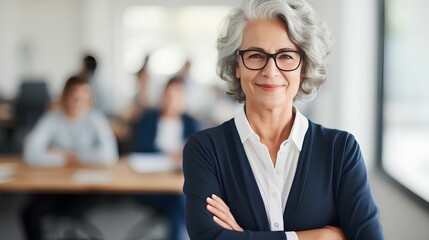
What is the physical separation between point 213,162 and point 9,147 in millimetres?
5384

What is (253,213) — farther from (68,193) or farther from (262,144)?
(68,193)

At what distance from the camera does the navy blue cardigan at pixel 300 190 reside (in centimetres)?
134

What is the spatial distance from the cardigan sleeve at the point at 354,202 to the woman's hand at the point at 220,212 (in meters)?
0.26

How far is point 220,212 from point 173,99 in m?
2.86

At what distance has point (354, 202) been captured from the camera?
4.46 feet

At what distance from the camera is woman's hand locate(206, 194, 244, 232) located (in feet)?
4.43

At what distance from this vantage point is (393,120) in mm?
4020

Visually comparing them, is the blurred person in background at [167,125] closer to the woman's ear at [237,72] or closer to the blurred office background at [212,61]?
the blurred office background at [212,61]

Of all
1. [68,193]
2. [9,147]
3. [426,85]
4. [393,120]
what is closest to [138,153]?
[68,193]

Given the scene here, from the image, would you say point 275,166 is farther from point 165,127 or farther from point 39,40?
point 39,40

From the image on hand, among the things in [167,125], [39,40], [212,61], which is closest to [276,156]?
[167,125]

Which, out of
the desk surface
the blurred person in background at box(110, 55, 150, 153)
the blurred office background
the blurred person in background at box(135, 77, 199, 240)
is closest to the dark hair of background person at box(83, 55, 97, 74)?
the blurred person in background at box(110, 55, 150, 153)

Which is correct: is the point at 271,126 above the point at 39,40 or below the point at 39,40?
below

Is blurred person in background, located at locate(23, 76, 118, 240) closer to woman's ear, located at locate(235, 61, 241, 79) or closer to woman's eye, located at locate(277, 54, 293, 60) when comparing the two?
woman's ear, located at locate(235, 61, 241, 79)
